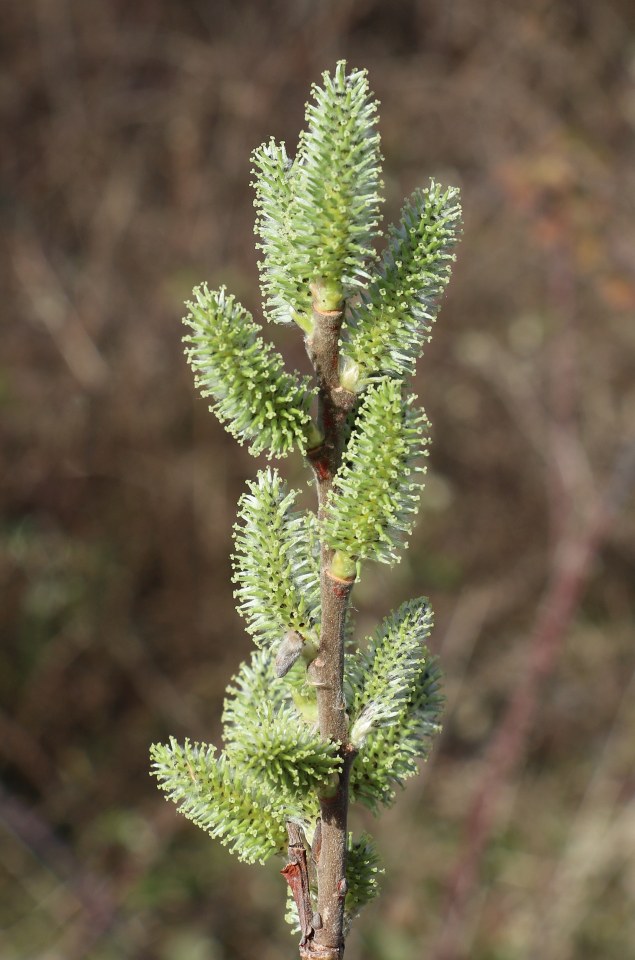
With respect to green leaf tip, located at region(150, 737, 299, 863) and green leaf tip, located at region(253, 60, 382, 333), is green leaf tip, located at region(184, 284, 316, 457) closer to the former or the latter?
green leaf tip, located at region(253, 60, 382, 333)

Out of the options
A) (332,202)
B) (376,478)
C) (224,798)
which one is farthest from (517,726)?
(332,202)

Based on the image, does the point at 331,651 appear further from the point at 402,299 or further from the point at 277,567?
the point at 402,299

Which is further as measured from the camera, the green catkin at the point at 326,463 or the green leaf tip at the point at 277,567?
the green leaf tip at the point at 277,567

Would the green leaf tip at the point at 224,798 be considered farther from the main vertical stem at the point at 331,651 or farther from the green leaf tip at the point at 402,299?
the green leaf tip at the point at 402,299

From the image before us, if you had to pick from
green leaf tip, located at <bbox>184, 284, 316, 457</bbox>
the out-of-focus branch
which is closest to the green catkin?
green leaf tip, located at <bbox>184, 284, 316, 457</bbox>

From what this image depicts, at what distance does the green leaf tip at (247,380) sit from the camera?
3.77ft

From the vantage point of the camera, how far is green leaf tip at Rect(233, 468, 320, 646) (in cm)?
121

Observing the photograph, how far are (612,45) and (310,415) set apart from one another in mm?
7429

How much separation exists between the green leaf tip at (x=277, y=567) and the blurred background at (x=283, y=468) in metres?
2.27

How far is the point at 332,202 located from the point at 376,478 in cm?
31

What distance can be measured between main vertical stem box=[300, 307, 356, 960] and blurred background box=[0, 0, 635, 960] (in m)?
2.24

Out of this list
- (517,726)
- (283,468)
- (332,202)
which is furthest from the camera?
(283,468)

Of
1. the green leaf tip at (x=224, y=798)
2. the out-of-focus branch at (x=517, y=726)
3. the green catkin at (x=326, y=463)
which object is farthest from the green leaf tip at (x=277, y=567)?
the out-of-focus branch at (x=517, y=726)

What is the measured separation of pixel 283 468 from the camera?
5594 millimetres
